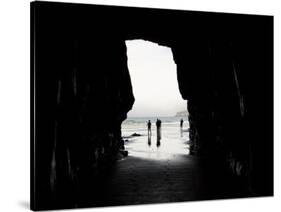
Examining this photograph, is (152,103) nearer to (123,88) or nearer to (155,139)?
(123,88)

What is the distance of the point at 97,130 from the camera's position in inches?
290

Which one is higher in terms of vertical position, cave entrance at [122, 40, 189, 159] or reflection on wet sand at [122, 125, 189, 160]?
cave entrance at [122, 40, 189, 159]

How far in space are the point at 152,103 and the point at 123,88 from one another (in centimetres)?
45

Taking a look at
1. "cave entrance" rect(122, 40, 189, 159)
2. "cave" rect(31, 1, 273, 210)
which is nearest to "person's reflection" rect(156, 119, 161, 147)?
"cave entrance" rect(122, 40, 189, 159)

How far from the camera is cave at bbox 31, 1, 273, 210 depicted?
6496mm

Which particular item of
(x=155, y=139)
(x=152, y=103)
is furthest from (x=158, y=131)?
(x=152, y=103)

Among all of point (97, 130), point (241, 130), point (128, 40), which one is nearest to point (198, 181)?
point (241, 130)

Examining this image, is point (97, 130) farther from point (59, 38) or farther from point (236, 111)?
point (236, 111)

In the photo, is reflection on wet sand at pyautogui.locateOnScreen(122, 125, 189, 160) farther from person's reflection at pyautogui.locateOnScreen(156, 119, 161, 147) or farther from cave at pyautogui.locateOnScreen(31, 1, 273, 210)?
cave at pyautogui.locateOnScreen(31, 1, 273, 210)

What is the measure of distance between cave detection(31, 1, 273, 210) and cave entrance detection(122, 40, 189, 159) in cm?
9

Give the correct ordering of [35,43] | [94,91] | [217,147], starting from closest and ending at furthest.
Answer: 1. [35,43]
2. [94,91]
3. [217,147]

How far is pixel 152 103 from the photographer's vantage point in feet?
23.9

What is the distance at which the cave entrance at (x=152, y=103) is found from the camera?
7.25m

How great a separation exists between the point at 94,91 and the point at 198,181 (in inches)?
68.5
